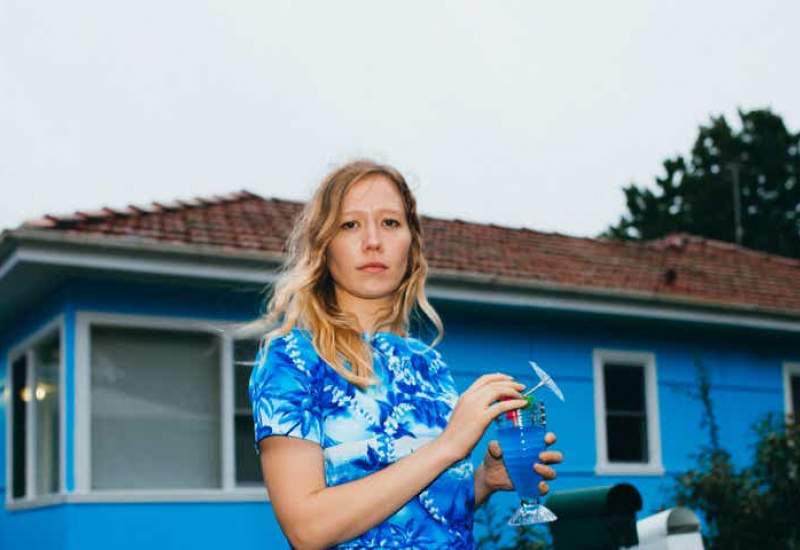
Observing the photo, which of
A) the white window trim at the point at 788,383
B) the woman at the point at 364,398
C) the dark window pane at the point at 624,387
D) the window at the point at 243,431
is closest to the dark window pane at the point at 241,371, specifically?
the window at the point at 243,431

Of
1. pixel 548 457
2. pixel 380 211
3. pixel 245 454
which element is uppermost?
pixel 380 211

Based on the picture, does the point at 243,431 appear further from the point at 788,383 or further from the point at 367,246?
the point at 367,246

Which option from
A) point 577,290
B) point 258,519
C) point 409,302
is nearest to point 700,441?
point 577,290

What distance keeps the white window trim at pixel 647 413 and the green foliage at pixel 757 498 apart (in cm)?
220

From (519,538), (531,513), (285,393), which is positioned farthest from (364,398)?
(519,538)

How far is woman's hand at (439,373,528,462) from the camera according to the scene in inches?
90.2

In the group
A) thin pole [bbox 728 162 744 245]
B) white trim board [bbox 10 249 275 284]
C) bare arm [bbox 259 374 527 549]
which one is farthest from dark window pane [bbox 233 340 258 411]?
thin pole [bbox 728 162 744 245]

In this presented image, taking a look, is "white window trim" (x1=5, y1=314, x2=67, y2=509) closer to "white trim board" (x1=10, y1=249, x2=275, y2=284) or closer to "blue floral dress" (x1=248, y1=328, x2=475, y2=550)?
"white trim board" (x1=10, y1=249, x2=275, y2=284)

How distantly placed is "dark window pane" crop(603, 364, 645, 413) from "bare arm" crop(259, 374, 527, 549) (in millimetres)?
10961

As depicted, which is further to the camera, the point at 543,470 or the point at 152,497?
the point at 152,497

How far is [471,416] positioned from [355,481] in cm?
24

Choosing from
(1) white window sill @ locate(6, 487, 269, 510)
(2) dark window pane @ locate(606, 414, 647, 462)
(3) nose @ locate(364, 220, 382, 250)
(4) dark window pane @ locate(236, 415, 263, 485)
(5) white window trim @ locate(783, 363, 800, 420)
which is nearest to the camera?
(3) nose @ locate(364, 220, 382, 250)

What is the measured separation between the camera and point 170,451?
33.5ft

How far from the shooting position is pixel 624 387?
43.4 ft
